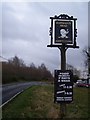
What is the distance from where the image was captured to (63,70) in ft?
45.7

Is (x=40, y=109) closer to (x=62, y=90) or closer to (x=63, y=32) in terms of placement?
(x=62, y=90)

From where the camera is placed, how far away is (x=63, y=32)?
14.0 metres

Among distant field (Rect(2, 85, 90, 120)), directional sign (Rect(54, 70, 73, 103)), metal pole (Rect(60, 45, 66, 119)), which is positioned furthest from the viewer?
distant field (Rect(2, 85, 90, 120))

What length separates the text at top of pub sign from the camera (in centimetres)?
1400

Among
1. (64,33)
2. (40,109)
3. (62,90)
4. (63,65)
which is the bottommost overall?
(40,109)

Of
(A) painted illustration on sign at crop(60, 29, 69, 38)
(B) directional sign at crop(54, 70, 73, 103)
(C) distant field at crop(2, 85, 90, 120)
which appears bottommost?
(C) distant field at crop(2, 85, 90, 120)

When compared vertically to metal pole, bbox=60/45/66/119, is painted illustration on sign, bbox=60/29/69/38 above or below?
above

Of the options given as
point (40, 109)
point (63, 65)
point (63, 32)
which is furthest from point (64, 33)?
point (40, 109)

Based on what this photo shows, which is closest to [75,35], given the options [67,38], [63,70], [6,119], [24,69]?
[67,38]

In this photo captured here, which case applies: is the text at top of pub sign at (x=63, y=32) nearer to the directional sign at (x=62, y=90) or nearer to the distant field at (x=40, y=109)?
the directional sign at (x=62, y=90)

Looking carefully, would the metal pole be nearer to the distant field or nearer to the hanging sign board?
the distant field

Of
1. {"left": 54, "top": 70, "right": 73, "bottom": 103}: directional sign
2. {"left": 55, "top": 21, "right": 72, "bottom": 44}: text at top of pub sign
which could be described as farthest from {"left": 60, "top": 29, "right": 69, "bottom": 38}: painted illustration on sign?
{"left": 54, "top": 70, "right": 73, "bottom": 103}: directional sign

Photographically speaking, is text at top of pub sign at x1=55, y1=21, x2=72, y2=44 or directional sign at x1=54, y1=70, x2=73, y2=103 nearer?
directional sign at x1=54, y1=70, x2=73, y2=103

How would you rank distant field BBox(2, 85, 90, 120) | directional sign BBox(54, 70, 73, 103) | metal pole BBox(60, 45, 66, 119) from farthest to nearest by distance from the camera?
distant field BBox(2, 85, 90, 120) < metal pole BBox(60, 45, 66, 119) < directional sign BBox(54, 70, 73, 103)
